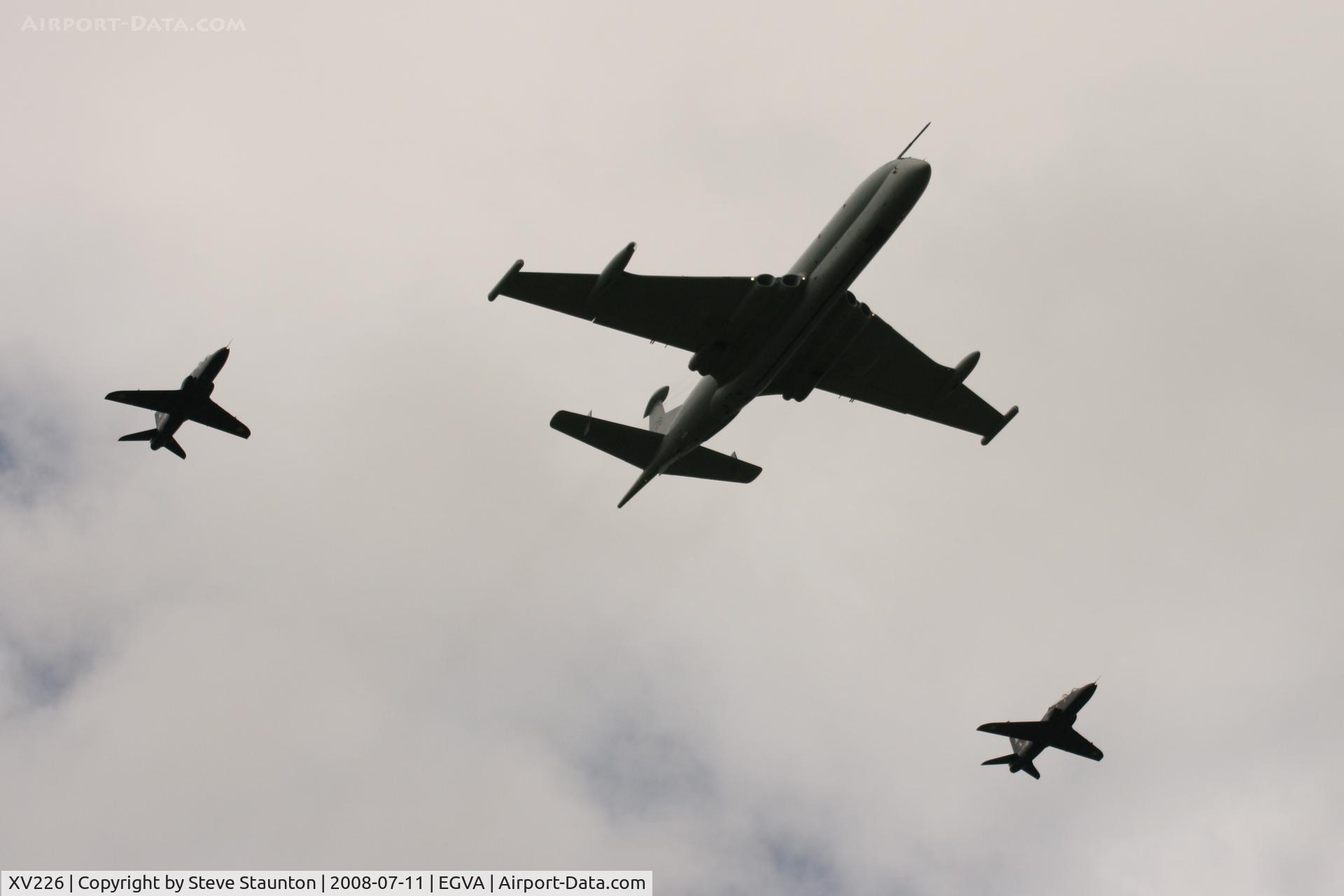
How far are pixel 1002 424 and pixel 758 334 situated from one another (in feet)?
41.0

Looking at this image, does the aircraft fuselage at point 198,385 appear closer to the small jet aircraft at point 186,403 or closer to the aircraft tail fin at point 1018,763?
the small jet aircraft at point 186,403

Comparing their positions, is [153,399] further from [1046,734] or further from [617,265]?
[1046,734]

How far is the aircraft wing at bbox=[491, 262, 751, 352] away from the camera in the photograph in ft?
121

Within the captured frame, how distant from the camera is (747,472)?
145 feet

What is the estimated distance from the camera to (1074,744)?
49750 millimetres

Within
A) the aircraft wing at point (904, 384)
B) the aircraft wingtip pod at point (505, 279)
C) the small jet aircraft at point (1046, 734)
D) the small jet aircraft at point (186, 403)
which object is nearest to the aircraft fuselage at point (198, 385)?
the small jet aircraft at point (186, 403)

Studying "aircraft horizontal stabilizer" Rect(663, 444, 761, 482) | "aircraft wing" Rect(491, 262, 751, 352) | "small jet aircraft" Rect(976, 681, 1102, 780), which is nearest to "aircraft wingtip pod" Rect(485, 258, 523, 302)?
"aircraft wing" Rect(491, 262, 751, 352)

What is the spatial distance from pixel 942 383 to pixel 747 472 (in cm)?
805

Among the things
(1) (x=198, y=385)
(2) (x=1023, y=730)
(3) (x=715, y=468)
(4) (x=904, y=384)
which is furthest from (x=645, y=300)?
(2) (x=1023, y=730)

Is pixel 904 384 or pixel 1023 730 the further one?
pixel 1023 730

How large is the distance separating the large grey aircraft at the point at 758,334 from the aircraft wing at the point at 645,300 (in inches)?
1.4

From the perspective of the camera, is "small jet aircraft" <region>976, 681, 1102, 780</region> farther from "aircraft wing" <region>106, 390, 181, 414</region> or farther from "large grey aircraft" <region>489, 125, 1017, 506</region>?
"aircraft wing" <region>106, 390, 181, 414</region>

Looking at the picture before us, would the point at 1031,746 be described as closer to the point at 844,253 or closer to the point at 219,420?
the point at 844,253

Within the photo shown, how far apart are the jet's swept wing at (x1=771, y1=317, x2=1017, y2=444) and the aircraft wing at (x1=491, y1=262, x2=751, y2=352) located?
14.6ft
